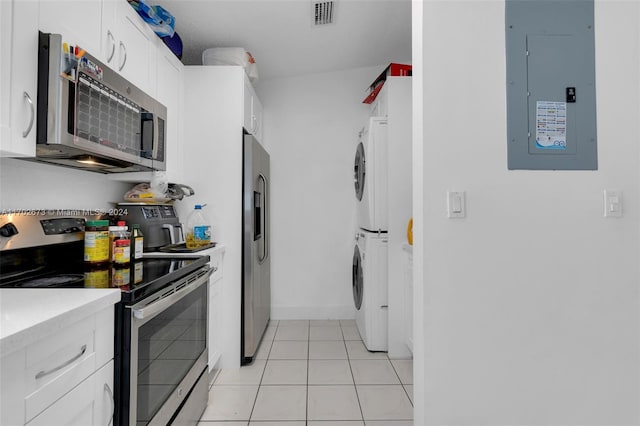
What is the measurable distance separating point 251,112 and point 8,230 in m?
1.89

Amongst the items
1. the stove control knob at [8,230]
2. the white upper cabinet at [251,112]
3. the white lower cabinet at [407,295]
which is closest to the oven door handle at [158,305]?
the stove control knob at [8,230]

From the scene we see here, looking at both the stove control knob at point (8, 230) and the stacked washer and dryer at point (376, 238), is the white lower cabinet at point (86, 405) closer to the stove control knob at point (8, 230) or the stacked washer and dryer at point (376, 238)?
the stove control knob at point (8, 230)

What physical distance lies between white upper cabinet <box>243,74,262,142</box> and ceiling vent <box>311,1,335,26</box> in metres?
0.69

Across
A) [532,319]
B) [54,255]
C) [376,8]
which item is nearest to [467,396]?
[532,319]

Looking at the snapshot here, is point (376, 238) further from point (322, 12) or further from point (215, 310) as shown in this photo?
point (322, 12)

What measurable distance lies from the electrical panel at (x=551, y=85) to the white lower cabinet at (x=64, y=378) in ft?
5.37

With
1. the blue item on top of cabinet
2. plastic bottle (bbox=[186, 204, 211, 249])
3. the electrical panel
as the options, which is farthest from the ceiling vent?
plastic bottle (bbox=[186, 204, 211, 249])

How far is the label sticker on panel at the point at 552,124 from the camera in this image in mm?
1429

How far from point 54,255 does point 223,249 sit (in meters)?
1.00

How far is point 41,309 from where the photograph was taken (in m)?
0.92

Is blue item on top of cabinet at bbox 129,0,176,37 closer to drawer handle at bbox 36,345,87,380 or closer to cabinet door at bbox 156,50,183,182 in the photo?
cabinet door at bbox 156,50,183,182

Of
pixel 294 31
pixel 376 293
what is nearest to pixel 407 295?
pixel 376 293

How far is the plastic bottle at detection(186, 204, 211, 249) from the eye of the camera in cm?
236

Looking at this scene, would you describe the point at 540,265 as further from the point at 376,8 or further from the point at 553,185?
the point at 376,8
